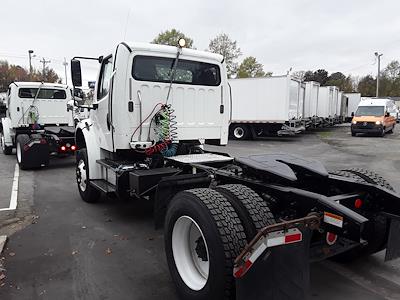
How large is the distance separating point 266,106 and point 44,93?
38.0ft

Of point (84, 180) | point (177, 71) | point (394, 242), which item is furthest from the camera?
point (84, 180)

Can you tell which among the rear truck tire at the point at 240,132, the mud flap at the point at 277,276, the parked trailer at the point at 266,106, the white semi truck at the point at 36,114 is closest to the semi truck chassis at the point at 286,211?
the mud flap at the point at 277,276

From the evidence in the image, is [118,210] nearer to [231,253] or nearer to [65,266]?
[65,266]

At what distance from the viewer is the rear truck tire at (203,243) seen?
2830 millimetres

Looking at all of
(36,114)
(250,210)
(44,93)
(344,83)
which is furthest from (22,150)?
(344,83)

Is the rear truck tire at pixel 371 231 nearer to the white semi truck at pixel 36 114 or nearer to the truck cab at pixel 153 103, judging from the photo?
the truck cab at pixel 153 103

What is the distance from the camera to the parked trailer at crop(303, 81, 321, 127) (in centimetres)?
2348

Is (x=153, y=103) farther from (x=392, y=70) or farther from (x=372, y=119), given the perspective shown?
(x=392, y=70)

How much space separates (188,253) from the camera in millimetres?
3543

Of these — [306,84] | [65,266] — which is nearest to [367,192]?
[65,266]

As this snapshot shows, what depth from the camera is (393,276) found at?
3.88 meters

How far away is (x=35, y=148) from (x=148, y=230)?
6239 millimetres

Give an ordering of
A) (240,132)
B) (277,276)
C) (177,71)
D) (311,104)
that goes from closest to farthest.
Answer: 1. (277,276)
2. (177,71)
3. (240,132)
4. (311,104)

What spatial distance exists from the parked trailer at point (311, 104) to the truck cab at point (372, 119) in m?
2.57
